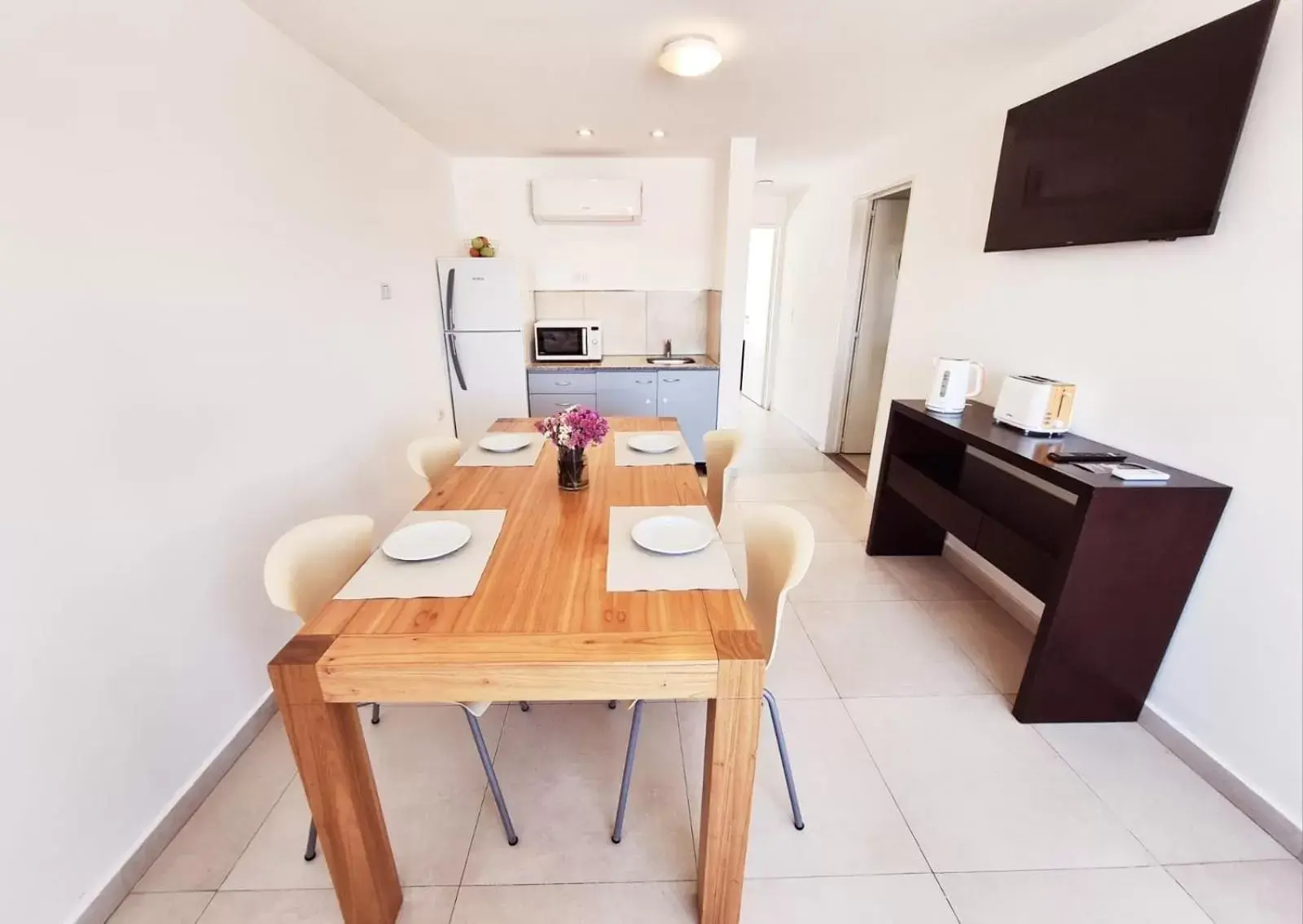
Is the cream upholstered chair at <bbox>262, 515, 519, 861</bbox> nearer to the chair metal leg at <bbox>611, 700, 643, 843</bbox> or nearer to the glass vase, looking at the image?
the chair metal leg at <bbox>611, 700, 643, 843</bbox>

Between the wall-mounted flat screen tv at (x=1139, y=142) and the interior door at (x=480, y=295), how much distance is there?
2.95 m

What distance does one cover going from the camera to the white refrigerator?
3.75 m

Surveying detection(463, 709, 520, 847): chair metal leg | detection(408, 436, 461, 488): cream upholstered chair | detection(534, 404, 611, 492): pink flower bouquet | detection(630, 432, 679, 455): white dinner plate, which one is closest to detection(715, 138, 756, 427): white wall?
detection(630, 432, 679, 455): white dinner plate

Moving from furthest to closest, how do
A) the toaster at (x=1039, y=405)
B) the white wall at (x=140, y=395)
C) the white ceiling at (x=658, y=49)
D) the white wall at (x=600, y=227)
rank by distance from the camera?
the white wall at (x=600, y=227) < the toaster at (x=1039, y=405) < the white ceiling at (x=658, y=49) < the white wall at (x=140, y=395)

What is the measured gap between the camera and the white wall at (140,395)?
1141 mm

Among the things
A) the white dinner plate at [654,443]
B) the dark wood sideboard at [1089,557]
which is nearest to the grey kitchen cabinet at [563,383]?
the white dinner plate at [654,443]

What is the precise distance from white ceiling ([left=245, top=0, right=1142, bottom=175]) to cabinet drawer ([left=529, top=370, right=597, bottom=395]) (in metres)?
1.58

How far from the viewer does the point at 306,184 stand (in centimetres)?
219

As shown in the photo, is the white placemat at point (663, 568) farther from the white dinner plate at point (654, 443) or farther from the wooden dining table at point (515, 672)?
the white dinner plate at point (654, 443)

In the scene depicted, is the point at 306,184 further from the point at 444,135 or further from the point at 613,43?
the point at 444,135

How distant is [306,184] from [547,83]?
3.88ft

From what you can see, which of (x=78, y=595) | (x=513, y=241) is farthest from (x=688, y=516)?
(x=513, y=241)

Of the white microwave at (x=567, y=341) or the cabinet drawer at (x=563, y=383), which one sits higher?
the white microwave at (x=567, y=341)

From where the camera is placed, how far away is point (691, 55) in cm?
207
